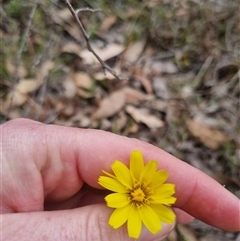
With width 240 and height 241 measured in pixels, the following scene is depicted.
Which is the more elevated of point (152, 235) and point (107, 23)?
point (107, 23)

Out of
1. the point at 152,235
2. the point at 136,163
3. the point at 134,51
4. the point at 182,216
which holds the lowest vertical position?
the point at 182,216

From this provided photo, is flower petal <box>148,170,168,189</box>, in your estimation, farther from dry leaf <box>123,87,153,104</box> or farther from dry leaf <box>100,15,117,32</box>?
dry leaf <box>100,15,117,32</box>

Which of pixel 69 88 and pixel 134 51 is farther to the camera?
pixel 134 51

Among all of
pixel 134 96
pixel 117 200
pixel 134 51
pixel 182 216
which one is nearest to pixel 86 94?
pixel 134 96

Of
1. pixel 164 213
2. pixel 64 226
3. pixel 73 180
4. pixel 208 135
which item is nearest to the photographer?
pixel 64 226

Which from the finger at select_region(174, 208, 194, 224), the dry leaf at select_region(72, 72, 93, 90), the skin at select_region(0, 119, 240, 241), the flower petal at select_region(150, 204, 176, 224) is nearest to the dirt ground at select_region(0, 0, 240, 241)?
the dry leaf at select_region(72, 72, 93, 90)

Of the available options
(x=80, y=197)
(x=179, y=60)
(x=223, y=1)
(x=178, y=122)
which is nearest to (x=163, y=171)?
(x=80, y=197)

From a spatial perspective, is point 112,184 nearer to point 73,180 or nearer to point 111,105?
point 73,180

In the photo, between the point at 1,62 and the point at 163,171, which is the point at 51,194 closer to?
the point at 163,171
